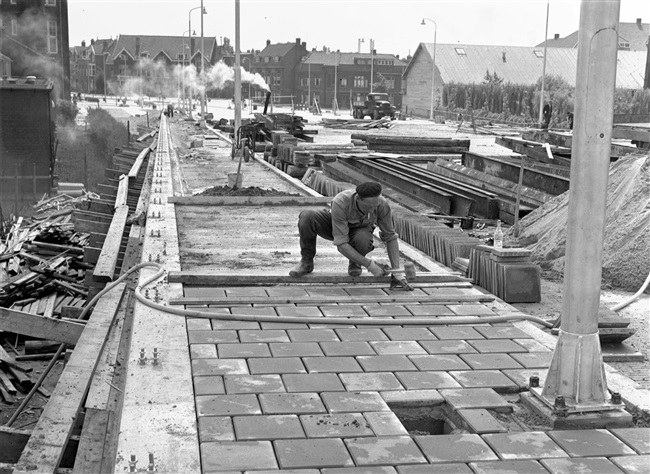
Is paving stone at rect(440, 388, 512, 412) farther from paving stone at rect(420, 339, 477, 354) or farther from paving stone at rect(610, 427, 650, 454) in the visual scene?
paving stone at rect(420, 339, 477, 354)

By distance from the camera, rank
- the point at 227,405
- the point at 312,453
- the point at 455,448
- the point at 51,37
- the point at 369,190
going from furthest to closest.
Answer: the point at 51,37, the point at 369,190, the point at 227,405, the point at 455,448, the point at 312,453

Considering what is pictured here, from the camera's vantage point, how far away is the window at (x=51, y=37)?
63.8 meters

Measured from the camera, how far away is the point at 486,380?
21.8 feet

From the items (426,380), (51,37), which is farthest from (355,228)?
(51,37)

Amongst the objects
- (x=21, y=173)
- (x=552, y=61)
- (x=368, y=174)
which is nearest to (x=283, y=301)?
(x=368, y=174)

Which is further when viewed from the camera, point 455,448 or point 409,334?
point 409,334

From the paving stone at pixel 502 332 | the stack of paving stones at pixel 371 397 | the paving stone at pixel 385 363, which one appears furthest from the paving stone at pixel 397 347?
the paving stone at pixel 502 332

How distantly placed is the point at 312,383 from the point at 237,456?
1.35 meters

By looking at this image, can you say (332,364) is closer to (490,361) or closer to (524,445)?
(490,361)

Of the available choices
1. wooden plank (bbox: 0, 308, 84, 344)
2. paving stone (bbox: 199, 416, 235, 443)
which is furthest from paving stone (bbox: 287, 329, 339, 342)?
wooden plank (bbox: 0, 308, 84, 344)

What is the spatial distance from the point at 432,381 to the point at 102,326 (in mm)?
3704

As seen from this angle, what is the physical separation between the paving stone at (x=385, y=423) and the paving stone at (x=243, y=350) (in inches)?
57.7

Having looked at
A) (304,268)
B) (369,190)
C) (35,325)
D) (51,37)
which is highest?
(51,37)

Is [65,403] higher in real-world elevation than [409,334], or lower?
lower
